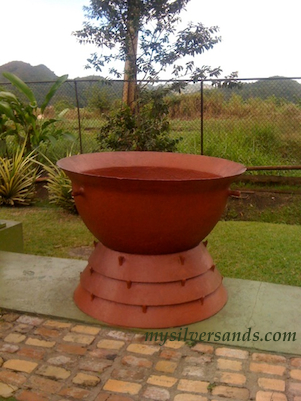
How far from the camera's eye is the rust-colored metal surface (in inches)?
85.0

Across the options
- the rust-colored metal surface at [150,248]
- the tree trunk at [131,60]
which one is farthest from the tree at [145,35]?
the rust-colored metal surface at [150,248]

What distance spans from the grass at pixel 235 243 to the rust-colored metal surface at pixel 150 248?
1.21 m

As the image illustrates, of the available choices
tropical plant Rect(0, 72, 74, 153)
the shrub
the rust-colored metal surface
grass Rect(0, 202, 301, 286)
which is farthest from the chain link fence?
the rust-colored metal surface

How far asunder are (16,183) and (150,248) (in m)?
4.41

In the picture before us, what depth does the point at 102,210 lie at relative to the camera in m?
2.26

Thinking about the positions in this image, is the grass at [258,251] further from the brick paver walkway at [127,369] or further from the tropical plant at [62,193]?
the tropical plant at [62,193]

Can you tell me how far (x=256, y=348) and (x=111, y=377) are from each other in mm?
735

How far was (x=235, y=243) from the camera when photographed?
444 centimetres

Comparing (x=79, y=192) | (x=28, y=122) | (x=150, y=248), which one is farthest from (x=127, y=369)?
(x=28, y=122)

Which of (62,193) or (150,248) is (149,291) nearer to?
(150,248)

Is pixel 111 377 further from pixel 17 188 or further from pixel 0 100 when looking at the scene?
pixel 0 100

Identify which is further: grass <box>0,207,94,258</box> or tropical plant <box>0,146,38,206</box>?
tropical plant <box>0,146,38,206</box>

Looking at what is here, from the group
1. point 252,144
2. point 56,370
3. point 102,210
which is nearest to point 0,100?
point 252,144

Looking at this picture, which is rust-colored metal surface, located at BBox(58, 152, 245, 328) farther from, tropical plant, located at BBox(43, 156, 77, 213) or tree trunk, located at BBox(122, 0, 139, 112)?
tree trunk, located at BBox(122, 0, 139, 112)
